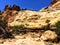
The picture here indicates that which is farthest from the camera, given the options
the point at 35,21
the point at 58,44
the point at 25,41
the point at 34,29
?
the point at 35,21

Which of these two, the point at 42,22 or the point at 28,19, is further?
the point at 28,19

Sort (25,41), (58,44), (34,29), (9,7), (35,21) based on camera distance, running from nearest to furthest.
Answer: (25,41) → (58,44) → (34,29) → (35,21) → (9,7)

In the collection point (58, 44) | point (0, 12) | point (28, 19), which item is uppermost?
point (0, 12)

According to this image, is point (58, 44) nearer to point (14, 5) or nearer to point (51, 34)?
point (51, 34)

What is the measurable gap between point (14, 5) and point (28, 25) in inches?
588

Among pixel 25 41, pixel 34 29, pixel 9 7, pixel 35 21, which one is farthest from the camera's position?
pixel 9 7

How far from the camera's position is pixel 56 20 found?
45281 millimetres

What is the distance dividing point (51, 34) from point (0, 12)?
3030 cm

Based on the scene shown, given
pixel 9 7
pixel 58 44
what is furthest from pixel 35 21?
pixel 58 44

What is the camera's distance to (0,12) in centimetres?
6106

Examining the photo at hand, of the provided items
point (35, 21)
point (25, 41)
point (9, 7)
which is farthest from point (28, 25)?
point (25, 41)

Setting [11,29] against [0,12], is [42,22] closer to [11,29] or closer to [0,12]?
[11,29]

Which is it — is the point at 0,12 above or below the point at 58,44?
above

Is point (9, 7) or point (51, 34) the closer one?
point (51, 34)
